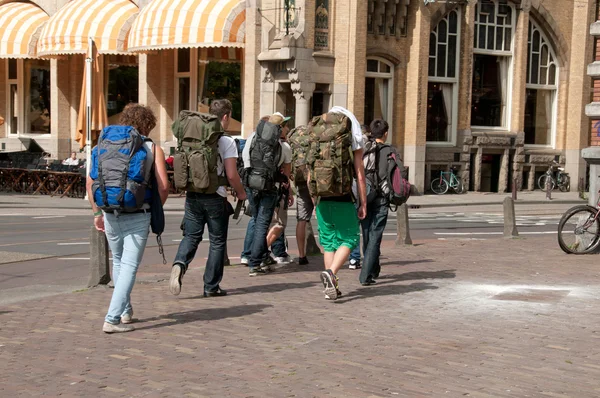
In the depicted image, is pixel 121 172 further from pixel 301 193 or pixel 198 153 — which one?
pixel 301 193

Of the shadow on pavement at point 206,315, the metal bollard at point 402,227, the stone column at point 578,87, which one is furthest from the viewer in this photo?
the stone column at point 578,87

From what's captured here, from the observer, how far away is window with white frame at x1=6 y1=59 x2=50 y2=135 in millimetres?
38500

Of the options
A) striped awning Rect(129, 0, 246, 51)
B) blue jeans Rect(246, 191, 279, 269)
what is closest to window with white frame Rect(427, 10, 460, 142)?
striped awning Rect(129, 0, 246, 51)

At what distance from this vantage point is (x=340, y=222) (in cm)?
902

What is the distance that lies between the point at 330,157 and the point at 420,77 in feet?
80.7

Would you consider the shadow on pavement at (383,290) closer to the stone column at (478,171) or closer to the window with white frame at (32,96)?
the stone column at (478,171)

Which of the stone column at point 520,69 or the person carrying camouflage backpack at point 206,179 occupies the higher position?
the stone column at point 520,69

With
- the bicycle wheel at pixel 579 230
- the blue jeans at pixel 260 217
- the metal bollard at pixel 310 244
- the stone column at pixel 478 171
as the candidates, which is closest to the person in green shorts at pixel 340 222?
the blue jeans at pixel 260 217

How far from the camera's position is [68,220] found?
20312 mm

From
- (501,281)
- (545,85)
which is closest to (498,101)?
(545,85)

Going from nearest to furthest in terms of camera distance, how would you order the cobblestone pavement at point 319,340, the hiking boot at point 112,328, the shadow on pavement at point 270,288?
the cobblestone pavement at point 319,340
the hiking boot at point 112,328
the shadow on pavement at point 270,288

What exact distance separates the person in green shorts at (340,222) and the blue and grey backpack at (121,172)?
215 centimetres

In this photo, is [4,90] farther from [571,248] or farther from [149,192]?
[149,192]

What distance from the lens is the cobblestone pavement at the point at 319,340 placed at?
6.06 meters
